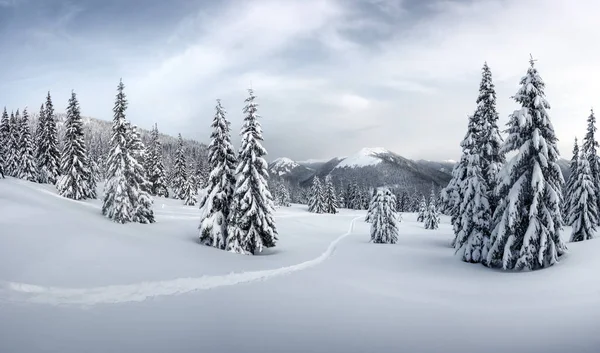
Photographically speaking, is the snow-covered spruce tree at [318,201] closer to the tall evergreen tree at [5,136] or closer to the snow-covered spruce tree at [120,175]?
the snow-covered spruce tree at [120,175]

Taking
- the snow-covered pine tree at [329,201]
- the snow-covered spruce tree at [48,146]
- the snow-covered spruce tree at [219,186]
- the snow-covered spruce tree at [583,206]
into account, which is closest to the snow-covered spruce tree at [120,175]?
the snow-covered spruce tree at [219,186]

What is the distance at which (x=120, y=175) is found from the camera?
117 feet

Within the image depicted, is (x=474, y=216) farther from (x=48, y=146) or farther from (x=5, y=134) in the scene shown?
(x=5, y=134)

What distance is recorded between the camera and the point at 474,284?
59.2 ft

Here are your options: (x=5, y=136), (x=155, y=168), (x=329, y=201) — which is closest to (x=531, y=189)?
(x=155, y=168)

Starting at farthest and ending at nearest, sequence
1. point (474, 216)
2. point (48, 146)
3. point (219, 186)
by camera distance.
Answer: point (48, 146) < point (219, 186) < point (474, 216)

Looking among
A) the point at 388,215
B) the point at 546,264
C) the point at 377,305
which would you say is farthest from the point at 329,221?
the point at 377,305

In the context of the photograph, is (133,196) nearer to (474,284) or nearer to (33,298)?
(33,298)

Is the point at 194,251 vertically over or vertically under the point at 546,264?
under

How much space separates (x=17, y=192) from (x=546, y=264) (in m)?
43.2

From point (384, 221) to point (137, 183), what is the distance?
30.8 meters

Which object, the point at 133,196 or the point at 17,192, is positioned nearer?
the point at 17,192

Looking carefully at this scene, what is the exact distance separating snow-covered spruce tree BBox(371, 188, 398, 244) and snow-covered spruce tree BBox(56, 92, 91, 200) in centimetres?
4085

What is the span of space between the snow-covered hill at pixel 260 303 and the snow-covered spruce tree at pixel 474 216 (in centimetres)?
253
